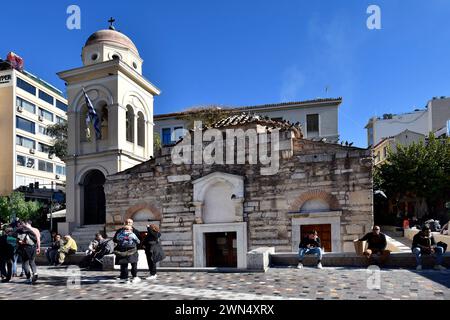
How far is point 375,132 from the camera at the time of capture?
50.3 metres

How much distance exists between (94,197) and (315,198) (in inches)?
480

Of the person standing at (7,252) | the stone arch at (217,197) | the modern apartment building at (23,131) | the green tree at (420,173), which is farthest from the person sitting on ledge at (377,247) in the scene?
the modern apartment building at (23,131)

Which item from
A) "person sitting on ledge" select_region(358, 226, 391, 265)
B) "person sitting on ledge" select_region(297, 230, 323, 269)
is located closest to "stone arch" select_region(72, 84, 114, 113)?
"person sitting on ledge" select_region(297, 230, 323, 269)

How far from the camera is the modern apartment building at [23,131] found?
140 feet

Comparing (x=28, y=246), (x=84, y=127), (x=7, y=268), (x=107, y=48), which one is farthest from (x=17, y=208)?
(x=28, y=246)

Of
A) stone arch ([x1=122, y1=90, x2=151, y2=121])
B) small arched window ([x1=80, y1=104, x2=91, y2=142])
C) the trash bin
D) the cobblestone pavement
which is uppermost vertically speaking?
stone arch ([x1=122, y1=90, x2=151, y2=121])

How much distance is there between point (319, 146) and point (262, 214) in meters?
3.31

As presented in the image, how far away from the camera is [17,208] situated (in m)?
35.0

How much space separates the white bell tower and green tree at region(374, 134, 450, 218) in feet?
61.0

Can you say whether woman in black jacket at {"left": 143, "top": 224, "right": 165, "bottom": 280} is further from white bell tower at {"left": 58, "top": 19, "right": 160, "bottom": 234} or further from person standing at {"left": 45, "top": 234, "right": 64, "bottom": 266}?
white bell tower at {"left": 58, "top": 19, "right": 160, "bottom": 234}

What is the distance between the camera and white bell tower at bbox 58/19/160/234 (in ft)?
70.5

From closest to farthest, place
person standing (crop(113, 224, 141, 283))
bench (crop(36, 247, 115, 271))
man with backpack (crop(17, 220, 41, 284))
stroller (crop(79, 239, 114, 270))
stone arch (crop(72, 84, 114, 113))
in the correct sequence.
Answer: person standing (crop(113, 224, 141, 283)) → man with backpack (crop(17, 220, 41, 284)) → bench (crop(36, 247, 115, 271)) → stroller (crop(79, 239, 114, 270)) → stone arch (crop(72, 84, 114, 113))
